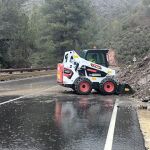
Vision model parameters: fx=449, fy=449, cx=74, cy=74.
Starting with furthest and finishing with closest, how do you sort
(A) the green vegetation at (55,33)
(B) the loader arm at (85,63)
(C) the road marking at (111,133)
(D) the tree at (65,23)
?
(D) the tree at (65,23)
(A) the green vegetation at (55,33)
(B) the loader arm at (85,63)
(C) the road marking at (111,133)

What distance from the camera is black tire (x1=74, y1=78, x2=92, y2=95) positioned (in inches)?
866

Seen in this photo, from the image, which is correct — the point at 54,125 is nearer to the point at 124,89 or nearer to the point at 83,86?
the point at 83,86

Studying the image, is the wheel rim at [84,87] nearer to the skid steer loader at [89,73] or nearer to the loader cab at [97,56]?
the skid steer loader at [89,73]

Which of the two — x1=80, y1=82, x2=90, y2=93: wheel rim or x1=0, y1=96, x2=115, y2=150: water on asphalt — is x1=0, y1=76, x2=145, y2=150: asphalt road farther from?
x1=80, y1=82, x2=90, y2=93: wheel rim

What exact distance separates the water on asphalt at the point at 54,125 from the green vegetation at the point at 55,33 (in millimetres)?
35536

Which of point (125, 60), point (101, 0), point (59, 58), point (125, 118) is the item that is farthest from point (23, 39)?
point (101, 0)

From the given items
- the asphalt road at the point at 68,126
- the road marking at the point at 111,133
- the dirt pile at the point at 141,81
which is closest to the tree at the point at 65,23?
the dirt pile at the point at 141,81

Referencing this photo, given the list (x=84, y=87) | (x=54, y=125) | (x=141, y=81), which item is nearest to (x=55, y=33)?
(x=141, y=81)

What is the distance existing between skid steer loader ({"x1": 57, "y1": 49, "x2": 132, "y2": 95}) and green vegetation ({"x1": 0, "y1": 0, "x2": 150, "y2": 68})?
96.5ft

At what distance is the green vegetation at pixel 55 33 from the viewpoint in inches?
2114

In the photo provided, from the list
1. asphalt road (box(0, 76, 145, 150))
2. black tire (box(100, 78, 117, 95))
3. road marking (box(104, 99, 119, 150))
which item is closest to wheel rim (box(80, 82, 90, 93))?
black tire (box(100, 78, 117, 95))

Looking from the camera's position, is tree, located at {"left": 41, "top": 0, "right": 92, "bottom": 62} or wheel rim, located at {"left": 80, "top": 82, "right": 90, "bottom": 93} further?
tree, located at {"left": 41, "top": 0, "right": 92, "bottom": 62}

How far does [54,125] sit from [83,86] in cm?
1054

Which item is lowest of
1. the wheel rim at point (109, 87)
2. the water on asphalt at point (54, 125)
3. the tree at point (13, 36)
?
the water on asphalt at point (54, 125)
